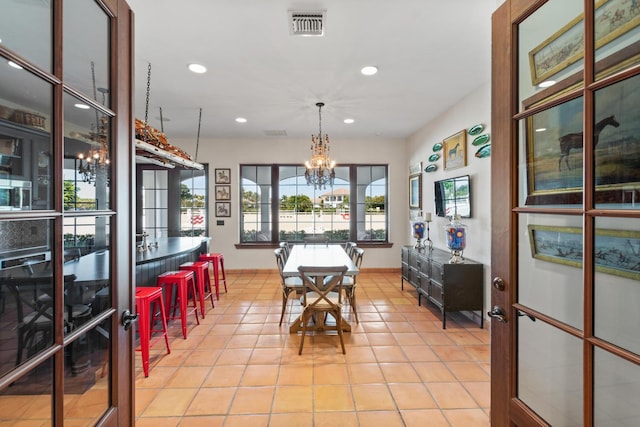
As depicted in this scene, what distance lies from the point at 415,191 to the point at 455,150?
1661 mm

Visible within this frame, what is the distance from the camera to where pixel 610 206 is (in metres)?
0.88

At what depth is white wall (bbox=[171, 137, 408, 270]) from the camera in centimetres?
632

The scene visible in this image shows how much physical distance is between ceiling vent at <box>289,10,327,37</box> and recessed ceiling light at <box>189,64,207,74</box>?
117cm

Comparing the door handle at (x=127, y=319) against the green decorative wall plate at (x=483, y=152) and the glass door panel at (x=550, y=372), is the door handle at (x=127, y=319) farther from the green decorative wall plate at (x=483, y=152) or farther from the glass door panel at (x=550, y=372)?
the green decorative wall plate at (x=483, y=152)

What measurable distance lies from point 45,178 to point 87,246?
29 cm

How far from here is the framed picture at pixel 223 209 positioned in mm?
6336

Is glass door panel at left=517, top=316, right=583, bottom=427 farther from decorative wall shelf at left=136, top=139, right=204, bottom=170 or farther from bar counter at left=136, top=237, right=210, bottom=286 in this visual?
decorative wall shelf at left=136, top=139, right=204, bottom=170

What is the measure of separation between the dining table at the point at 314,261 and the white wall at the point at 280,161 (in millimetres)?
1847

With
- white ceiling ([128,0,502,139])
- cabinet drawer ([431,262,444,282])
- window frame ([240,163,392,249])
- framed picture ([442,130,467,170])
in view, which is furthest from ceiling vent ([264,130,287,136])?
cabinet drawer ([431,262,444,282])

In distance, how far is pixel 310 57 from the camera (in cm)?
286

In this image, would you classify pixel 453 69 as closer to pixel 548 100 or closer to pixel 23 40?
pixel 548 100

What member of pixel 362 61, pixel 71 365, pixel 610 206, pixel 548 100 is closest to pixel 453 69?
pixel 362 61

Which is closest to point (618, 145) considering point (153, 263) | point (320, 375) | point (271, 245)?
point (320, 375)

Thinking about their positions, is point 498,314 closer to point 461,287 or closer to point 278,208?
point 461,287
